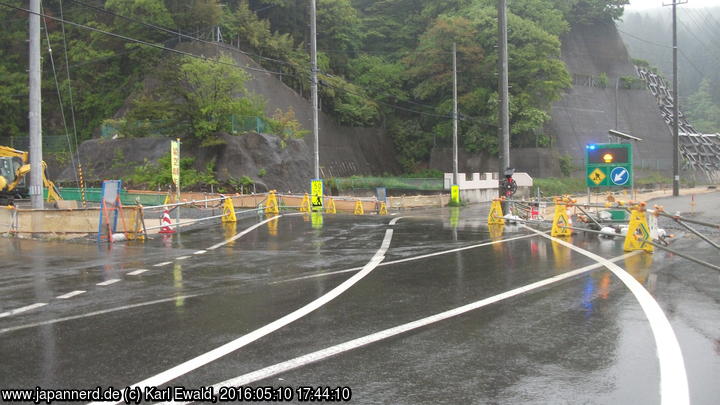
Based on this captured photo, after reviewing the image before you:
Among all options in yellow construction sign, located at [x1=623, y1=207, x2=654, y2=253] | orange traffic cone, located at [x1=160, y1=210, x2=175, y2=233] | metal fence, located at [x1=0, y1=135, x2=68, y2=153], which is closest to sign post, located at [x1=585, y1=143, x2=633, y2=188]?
yellow construction sign, located at [x1=623, y1=207, x2=654, y2=253]

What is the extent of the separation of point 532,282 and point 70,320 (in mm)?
6430

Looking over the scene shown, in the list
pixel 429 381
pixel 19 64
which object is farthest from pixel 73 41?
pixel 429 381

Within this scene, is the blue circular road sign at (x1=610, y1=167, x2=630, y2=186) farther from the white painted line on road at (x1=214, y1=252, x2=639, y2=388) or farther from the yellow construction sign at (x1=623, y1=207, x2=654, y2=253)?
the white painted line on road at (x1=214, y1=252, x2=639, y2=388)

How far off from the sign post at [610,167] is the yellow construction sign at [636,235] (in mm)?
7163

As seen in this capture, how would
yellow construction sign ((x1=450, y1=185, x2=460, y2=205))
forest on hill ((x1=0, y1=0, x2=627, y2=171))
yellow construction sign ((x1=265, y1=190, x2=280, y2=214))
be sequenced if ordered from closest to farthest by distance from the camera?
yellow construction sign ((x1=265, y1=190, x2=280, y2=214))
forest on hill ((x1=0, y1=0, x2=627, y2=171))
yellow construction sign ((x1=450, y1=185, x2=460, y2=205))

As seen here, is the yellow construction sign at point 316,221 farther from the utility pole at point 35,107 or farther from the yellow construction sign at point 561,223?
the utility pole at point 35,107

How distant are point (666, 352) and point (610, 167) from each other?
16.0 meters

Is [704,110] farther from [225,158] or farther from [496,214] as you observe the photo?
[496,214]

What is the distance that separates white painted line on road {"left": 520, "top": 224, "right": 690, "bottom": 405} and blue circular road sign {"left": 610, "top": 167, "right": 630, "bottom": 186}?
38.4 ft

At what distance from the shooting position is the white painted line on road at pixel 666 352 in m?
4.64

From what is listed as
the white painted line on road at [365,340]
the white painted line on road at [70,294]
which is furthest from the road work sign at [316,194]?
the white painted line on road at [365,340]

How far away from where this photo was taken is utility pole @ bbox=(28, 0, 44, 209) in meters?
19.3

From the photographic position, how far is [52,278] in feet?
35.8

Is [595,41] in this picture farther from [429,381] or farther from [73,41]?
[429,381]
